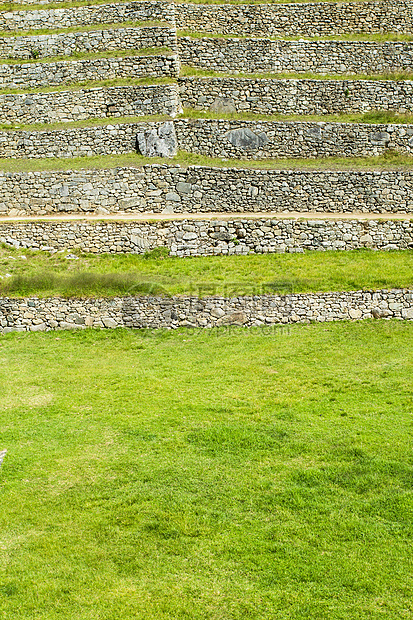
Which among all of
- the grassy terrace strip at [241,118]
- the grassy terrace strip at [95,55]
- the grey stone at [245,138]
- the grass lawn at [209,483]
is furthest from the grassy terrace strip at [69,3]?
the grass lawn at [209,483]

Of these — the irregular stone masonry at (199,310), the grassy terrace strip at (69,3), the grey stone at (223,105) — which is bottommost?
the irregular stone masonry at (199,310)

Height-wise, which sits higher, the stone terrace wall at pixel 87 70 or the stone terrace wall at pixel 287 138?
the stone terrace wall at pixel 87 70

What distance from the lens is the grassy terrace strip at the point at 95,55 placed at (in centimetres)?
3350

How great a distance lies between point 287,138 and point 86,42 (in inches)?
524

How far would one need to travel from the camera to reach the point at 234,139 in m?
30.2

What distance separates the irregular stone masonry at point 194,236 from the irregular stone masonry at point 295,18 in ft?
56.2

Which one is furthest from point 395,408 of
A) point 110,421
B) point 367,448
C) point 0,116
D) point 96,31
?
point 96,31

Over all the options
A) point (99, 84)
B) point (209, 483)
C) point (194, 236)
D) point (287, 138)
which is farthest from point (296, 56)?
point (209, 483)

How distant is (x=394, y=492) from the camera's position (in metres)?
11.7

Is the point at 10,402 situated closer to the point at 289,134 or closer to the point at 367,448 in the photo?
the point at 367,448

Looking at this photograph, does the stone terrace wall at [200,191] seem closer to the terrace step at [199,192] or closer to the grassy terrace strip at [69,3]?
the terrace step at [199,192]

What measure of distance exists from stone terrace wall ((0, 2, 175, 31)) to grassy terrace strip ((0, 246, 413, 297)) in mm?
17866

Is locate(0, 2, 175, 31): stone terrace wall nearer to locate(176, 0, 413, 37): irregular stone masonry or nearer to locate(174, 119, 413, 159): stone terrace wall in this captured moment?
locate(176, 0, 413, 37): irregular stone masonry

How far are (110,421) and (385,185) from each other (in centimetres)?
1873
